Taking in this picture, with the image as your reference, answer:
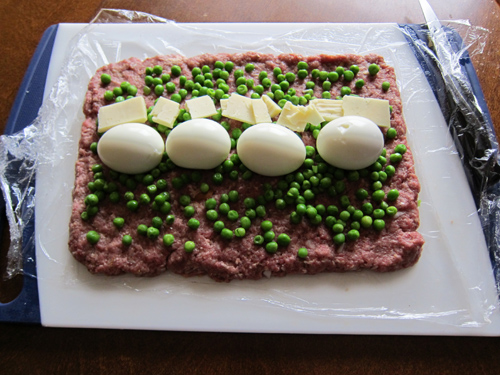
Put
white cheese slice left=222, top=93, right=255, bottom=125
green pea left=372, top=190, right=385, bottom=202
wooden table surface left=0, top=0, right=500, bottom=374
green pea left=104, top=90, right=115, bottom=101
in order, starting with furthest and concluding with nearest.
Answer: green pea left=104, top=90, right=115, bottom=101, white cheese slice left=222, top=93, right=255, bottom=125, green pea left=372, top=190, right=385, bottom=202, wooden table surface left=0, top=0, right=500, bottom=374

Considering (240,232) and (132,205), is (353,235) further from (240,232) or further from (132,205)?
(132,205)

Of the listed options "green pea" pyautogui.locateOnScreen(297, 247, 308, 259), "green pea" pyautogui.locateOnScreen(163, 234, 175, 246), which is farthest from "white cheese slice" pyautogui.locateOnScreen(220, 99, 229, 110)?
"green pea" pyautogui.locateOnScreen(297, 247, 308, 259)

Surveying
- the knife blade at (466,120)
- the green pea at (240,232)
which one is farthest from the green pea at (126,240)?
the knife blade at (466,120)

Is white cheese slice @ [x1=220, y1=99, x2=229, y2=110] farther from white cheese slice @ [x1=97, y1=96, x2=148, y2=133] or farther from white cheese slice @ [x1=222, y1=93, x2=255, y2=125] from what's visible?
white cheese slice @ [x1=97, y1=96, x2=148, y2=133]

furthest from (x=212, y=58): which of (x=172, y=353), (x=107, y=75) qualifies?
(x=172, y=353)

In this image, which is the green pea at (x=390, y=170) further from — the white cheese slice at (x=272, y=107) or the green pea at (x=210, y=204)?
the green pea at (x=210, y=204)
